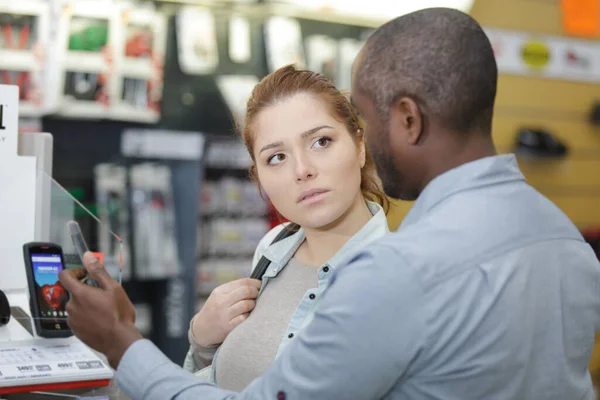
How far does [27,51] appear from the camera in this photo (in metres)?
3.48

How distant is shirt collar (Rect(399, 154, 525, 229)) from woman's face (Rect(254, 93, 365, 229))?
47cm

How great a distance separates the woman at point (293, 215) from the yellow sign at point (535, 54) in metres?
3.54

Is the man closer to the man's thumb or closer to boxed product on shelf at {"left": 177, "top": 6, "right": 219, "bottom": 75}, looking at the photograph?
the man's thumb

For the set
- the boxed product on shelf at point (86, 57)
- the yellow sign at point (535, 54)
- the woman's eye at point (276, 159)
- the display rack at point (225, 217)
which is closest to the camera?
the woman's eye at point (276, 159)

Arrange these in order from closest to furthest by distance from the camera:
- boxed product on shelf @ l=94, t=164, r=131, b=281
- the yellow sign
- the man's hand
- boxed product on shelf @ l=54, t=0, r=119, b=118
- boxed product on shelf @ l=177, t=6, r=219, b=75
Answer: the man's hand → boxed product on shelf @ l=54, t=0, r=119, b=118 → boxed product on shelf @ l=94, t=164, r=131, b=281 → boxed product on shelf @ l=177, t=6, r=219, b=75 → the yellow sign

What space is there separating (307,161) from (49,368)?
71cm

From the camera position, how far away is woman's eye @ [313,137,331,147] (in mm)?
1747

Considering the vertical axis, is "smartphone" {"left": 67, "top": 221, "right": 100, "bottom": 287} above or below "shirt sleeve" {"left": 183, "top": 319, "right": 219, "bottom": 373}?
above

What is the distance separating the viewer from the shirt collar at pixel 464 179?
47.8 inches

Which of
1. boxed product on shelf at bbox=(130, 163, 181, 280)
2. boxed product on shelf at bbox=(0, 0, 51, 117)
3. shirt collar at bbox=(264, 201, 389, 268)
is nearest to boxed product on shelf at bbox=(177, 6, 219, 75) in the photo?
boxed product on shelf at bbox=(130, 163, 181, 280)

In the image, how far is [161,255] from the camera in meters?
3.83

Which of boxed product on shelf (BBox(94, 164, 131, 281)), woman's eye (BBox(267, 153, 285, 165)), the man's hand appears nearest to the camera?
the man's hand

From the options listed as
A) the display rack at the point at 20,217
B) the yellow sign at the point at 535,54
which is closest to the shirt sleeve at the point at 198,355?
the display rack at the point at 20,217

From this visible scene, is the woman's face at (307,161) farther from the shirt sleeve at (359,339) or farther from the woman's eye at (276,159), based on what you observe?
the shirt sleeve at (359,339)
